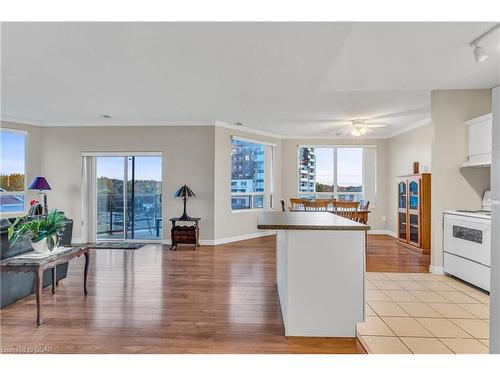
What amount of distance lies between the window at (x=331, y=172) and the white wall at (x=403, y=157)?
2.22 feet

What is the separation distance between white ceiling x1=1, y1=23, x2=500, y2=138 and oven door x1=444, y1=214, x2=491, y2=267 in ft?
5.46

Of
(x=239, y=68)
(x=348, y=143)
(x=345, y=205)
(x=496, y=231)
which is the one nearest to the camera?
(x=496, y=231)

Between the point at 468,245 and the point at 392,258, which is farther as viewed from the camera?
the point at 392,258

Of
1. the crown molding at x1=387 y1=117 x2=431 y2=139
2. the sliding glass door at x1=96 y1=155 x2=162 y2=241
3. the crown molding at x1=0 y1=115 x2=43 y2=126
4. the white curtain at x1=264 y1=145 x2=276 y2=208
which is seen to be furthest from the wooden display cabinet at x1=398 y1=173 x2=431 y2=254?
the crown molding at x1=0 y1=115 x2=43 y2=126

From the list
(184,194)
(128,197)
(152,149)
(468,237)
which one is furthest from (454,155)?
(128,197)

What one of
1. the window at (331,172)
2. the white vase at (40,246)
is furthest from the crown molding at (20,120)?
the window at (331,172)

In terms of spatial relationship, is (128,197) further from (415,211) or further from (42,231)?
(415,211)

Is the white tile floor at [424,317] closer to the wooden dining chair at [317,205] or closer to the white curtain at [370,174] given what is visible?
the wooden dining chair at [317,205]

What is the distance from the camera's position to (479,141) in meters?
3.55

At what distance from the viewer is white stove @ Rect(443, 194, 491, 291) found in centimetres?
313

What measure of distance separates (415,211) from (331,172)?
2421 millimetres

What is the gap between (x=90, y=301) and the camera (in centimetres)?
293

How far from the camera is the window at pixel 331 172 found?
739 cm

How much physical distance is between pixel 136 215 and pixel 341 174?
4.92 metres
